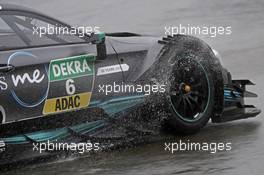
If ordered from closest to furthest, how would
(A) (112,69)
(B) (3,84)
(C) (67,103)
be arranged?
(B) (3,84), (C) (67,103), (A) (112,69)

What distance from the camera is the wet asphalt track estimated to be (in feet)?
23.2

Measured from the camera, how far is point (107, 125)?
25.9 feet

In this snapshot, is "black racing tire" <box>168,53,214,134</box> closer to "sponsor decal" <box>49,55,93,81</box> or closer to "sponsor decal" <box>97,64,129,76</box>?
"sponsor decal" <box>97,64,129,76</box>

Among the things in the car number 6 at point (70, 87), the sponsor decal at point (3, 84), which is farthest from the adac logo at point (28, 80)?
the car number 6 at point (70, 87)

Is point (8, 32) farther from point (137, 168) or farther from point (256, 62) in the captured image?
point (256, 62)

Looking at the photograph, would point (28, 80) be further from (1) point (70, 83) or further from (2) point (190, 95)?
(2) point (190, 95)

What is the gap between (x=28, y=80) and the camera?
7207 mm

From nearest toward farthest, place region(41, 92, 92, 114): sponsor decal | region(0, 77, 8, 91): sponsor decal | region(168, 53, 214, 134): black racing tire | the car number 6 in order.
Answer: region(0, 77, 8, 91): sponsor decal < region(41, 92, 92, 114): sponsor decal < the car number 6 < region(168, 53, 214, 134): black racing tire

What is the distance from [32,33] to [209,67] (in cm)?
202

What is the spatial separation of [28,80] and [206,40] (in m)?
8.04

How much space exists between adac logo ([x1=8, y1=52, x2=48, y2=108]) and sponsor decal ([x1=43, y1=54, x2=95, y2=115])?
9 centimetres

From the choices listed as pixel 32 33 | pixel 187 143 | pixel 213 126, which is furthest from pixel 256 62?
pixel 32 33

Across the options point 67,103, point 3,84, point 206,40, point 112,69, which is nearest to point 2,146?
point 3,84

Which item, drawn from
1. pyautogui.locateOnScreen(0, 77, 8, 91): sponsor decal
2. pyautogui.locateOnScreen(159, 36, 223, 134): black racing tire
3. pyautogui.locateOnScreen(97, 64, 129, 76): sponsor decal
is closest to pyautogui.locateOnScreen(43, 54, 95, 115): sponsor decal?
pyautogui.locateOnScreen(97, 64, 129, 76): sponsor decal
